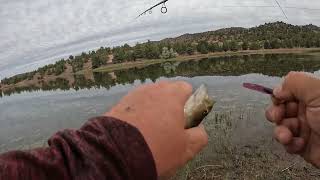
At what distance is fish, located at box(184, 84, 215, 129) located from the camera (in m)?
1.94

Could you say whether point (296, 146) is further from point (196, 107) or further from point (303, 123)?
point (196, 107)

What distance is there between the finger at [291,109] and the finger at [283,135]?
102mm

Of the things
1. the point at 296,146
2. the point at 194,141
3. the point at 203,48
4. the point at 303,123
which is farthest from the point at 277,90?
the point at 203,48

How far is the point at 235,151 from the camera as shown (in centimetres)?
1504

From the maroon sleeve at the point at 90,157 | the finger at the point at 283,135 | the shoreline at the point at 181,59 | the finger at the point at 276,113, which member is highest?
the maroon sleeve at the point at 90,157

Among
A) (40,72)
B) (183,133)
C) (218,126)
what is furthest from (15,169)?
(40,72)

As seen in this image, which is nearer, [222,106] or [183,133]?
[183,133]

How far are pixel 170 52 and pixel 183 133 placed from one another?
124 meters

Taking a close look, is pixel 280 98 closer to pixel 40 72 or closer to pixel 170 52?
pixel 170 52

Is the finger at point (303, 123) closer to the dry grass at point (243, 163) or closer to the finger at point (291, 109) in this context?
the finger at point (291, 109)

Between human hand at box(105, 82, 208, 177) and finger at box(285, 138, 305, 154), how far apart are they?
172 cm

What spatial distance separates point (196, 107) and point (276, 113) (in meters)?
1.50

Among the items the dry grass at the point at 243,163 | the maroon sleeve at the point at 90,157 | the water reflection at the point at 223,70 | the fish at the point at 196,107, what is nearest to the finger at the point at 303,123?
the fish at the point at 196,107

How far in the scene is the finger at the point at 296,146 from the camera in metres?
3.46
